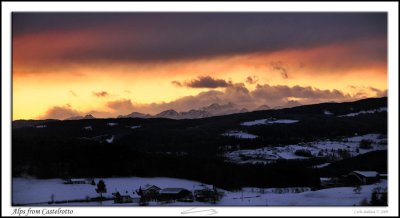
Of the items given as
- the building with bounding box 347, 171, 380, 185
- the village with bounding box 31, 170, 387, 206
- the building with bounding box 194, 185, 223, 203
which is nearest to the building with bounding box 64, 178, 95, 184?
the village with bounding box 31, 170, 387, 206

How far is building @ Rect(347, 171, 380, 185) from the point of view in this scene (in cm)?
11742

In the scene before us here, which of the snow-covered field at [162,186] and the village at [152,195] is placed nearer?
the snow-covered field at [162,186]

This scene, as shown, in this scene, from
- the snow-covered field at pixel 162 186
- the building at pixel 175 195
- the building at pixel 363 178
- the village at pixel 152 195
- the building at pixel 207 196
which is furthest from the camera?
the building at pixel 363 178

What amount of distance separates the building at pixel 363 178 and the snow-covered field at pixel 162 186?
11.3 ft

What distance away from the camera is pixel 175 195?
95.9 m

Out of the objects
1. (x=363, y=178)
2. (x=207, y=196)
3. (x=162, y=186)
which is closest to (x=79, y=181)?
(x=162, y=186)

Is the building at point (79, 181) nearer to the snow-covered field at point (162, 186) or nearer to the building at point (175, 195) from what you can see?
the snow-covered field at point (162, 186)

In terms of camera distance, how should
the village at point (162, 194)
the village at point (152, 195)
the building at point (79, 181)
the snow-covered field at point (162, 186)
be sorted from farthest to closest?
the building at point (79, 181), the village at point (152, 195), the village at point (162, 194), the snow-covered field at point (162, 186)

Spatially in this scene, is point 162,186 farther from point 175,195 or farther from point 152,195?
point 175,195

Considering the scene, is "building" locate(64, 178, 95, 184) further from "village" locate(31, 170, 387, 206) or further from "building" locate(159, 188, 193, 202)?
"building" locate(159, 188, 193, 202)

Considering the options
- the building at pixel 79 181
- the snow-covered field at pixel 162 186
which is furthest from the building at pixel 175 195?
the building at pixel 79 181

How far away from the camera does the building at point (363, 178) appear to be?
117419mm

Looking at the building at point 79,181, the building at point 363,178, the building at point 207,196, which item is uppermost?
the building at point 79,181

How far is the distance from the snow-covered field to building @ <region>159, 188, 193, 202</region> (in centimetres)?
491
